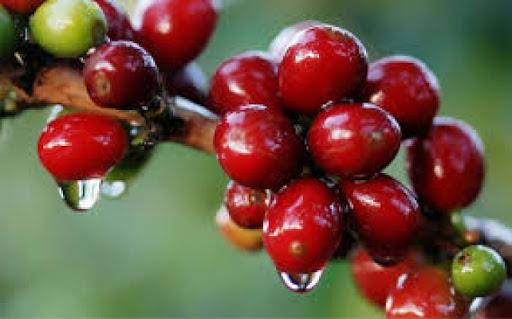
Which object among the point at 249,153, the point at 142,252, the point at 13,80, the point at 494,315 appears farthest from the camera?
the point at 142,252

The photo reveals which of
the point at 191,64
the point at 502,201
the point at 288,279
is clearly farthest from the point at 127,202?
the point at 288,279

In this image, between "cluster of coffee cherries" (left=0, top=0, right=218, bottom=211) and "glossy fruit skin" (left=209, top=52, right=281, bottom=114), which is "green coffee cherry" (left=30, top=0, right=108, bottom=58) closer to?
"cluster of coffee cherries" (left=0, top=0, right=218, bottom=211)

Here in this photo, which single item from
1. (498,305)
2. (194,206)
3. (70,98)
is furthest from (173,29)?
(194,206)

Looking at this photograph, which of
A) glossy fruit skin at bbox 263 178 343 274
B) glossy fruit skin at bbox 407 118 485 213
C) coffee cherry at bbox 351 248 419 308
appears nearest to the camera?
glossy fruit skin at bbox 263 178 343 274

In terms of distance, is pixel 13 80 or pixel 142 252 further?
pixel 142 252

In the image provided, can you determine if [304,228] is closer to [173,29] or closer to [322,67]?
[322,67]

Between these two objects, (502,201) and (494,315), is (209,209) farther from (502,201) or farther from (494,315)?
(494,315)

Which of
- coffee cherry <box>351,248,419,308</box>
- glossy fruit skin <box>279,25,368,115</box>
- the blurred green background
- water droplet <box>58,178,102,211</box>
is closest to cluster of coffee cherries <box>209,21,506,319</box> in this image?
glossy fruit skin <box>279,25,368,115</box>
